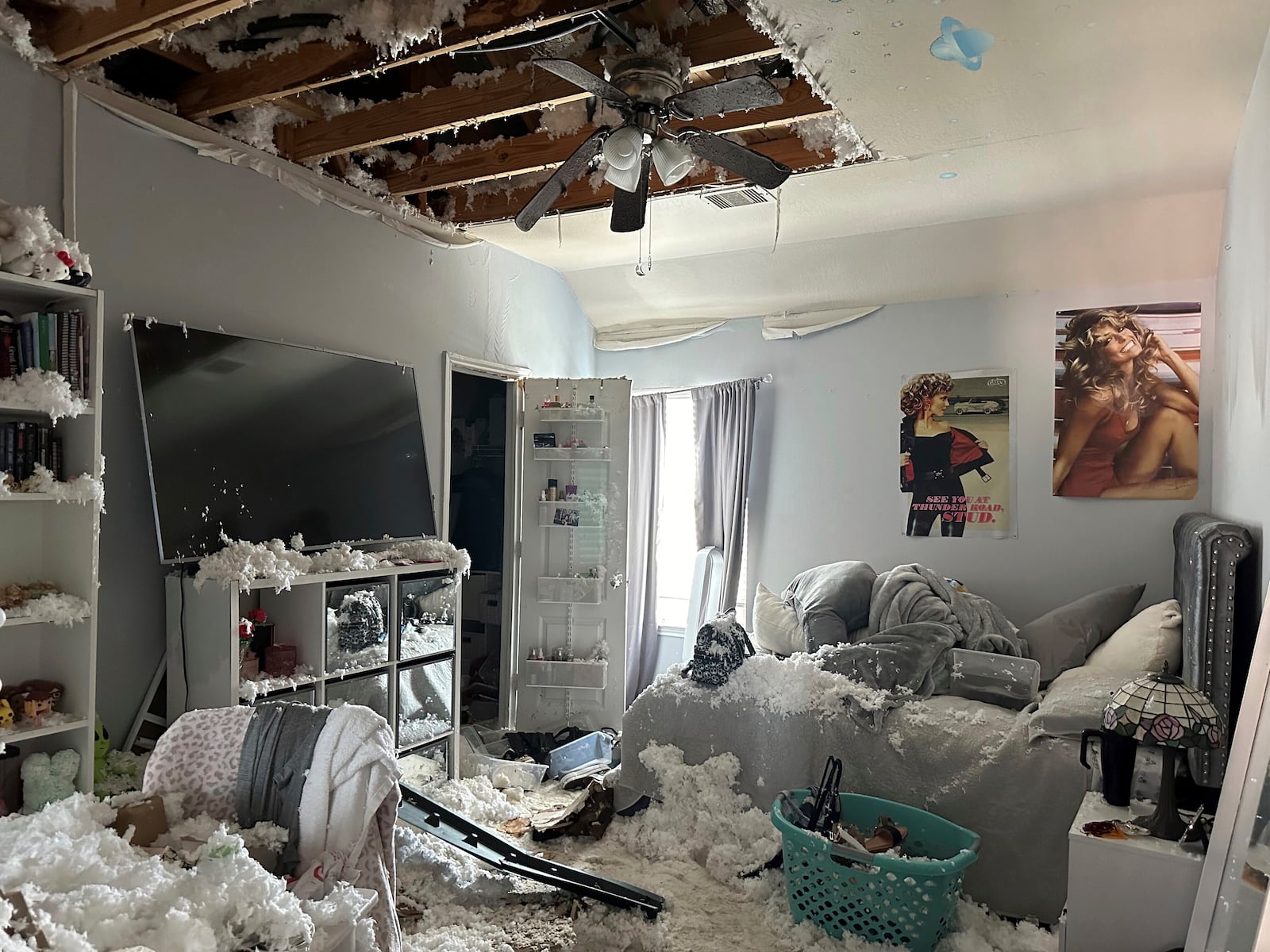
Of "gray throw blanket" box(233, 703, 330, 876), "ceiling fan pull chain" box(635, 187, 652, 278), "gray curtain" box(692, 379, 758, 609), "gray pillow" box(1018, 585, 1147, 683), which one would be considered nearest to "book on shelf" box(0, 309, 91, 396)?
"gray throw blanket" box(233, 703, 330, 876)

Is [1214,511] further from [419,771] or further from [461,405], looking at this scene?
[461,405]

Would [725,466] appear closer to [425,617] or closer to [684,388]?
[684,388]

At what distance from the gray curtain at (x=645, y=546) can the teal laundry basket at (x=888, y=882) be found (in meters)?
2.54

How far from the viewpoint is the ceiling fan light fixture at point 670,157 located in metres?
2.60

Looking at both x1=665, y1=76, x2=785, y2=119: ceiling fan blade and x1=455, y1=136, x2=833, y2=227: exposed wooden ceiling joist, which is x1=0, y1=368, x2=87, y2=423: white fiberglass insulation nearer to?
x1=665, y1=76, x2=785, y2=119: ceiling fan blade

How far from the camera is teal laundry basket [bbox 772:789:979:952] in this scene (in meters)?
2.48

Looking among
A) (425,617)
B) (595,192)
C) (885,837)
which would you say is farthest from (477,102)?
(885,837)

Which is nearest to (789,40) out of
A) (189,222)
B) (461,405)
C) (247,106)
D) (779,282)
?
(247,106)

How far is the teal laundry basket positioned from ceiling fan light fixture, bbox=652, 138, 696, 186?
2.01 metres

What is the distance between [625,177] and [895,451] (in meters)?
2.62

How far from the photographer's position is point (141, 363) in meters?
2.85

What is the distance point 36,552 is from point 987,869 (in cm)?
304

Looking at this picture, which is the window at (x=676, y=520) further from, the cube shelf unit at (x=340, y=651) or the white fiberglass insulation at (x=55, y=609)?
the white fiberglass insulation at (x=55, y=609)

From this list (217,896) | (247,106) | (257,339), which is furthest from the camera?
(257,339)
